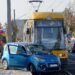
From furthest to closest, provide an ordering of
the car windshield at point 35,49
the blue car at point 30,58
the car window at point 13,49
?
the car window at point 13,49
the car windshield at point 35,49
the blue car at point 30,58

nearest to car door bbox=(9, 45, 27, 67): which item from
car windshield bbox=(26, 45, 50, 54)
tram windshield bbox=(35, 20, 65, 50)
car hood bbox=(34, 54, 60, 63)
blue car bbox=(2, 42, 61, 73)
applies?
blue car bbox=(2, 42, 61, 73)

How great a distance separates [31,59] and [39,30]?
599cm

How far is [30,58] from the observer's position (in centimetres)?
1892

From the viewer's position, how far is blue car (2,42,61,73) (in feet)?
60.7

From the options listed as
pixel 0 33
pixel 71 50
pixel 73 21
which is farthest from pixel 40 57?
pixel 73 21

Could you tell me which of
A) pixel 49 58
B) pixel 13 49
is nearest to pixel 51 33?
pixel 13 49

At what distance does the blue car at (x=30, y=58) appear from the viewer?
18.5 metres

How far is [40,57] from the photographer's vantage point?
18.5 m

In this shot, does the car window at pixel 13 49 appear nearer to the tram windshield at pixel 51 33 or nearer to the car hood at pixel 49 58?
the car hood at pixel 49 58

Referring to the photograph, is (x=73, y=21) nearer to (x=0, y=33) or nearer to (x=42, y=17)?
(x=0, y=33)

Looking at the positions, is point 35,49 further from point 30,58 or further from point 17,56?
point 17,56

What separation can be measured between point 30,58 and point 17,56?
119 centimetres

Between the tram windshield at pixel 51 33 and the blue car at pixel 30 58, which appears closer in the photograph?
the blue car at pixel 30 58

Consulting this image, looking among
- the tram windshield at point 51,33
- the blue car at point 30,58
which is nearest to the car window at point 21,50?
the blue car at point 30,58
